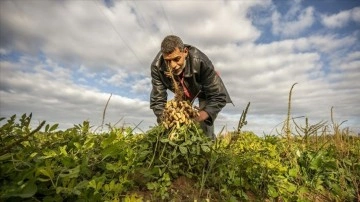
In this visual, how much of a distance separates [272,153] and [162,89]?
190 cm

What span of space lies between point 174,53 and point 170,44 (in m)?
0.13

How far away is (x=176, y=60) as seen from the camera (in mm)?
4168

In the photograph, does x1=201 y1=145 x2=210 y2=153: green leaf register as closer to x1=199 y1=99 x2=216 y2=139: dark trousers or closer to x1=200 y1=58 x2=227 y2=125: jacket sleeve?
x1=200 y1=58 x2=227 y2=125: jacket sleeve

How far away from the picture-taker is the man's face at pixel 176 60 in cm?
410

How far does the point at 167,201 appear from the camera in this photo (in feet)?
8.42

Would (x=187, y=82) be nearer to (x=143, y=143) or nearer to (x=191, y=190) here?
(x=143, y=143)

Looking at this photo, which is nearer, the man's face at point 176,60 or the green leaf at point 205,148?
the green leaf at point 205,148

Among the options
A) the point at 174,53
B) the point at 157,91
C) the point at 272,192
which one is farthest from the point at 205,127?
the point at 272,192

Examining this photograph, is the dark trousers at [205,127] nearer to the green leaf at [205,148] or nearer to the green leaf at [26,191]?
the green leaf at [205,148]

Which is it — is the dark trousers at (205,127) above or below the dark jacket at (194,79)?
below

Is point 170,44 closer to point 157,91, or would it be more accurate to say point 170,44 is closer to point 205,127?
point 157,91

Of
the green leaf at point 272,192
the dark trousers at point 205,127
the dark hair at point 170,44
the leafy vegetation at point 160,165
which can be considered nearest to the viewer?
the leafy vegetation at point 160,165

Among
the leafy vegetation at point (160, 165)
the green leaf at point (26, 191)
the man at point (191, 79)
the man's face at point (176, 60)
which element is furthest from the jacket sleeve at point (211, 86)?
the green leaf at point (26, 191)

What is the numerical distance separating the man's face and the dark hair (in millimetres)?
51
